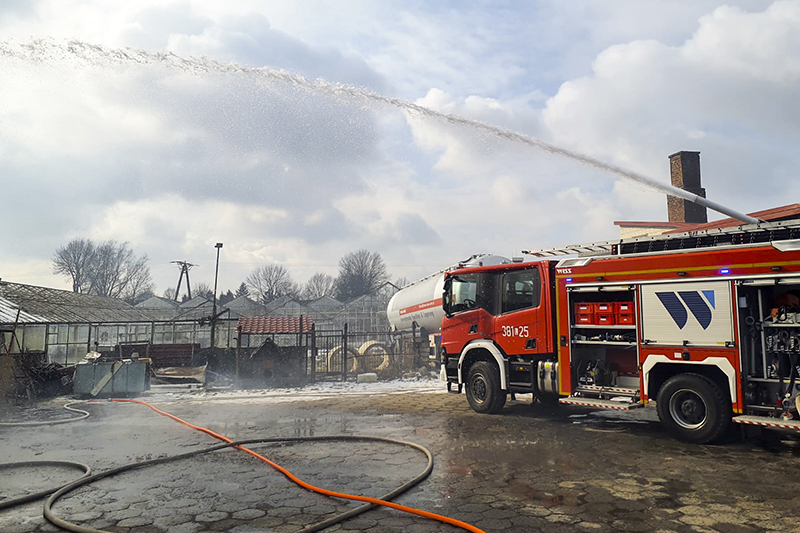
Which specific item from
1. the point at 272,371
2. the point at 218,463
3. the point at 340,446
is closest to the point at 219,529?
the point at 218,463

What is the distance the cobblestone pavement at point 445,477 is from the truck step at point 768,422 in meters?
0.43

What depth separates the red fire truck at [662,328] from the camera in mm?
8156

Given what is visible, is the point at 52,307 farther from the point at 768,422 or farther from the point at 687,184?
the point at 768,422

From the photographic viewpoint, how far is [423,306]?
2428 centimetres

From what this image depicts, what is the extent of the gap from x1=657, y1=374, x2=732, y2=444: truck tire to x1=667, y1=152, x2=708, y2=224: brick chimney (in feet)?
62.9

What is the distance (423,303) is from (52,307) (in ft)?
68.5

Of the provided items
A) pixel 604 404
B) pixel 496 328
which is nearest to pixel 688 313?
pixel 604 404

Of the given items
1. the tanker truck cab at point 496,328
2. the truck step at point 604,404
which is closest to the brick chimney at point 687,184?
the tanker truck cab at point 496,328

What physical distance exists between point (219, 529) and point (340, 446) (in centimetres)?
377

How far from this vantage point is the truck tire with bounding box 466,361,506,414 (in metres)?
11.8

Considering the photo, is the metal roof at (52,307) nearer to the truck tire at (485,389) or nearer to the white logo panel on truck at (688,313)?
the truck tire at (485,389)

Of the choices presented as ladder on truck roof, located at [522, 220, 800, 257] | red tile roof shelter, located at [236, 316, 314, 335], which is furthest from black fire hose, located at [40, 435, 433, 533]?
red tile roof shelter, located at [236, 316, 314, 335]

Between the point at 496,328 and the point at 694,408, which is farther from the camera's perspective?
the point at 496,328

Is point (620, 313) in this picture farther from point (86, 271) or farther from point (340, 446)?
point (86, 271)
